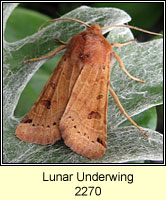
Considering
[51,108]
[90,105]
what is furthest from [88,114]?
[51,108]

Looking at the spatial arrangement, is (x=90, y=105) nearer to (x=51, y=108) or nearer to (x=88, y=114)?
(x=88, y=114)

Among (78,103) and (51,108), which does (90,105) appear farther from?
(51,108)
